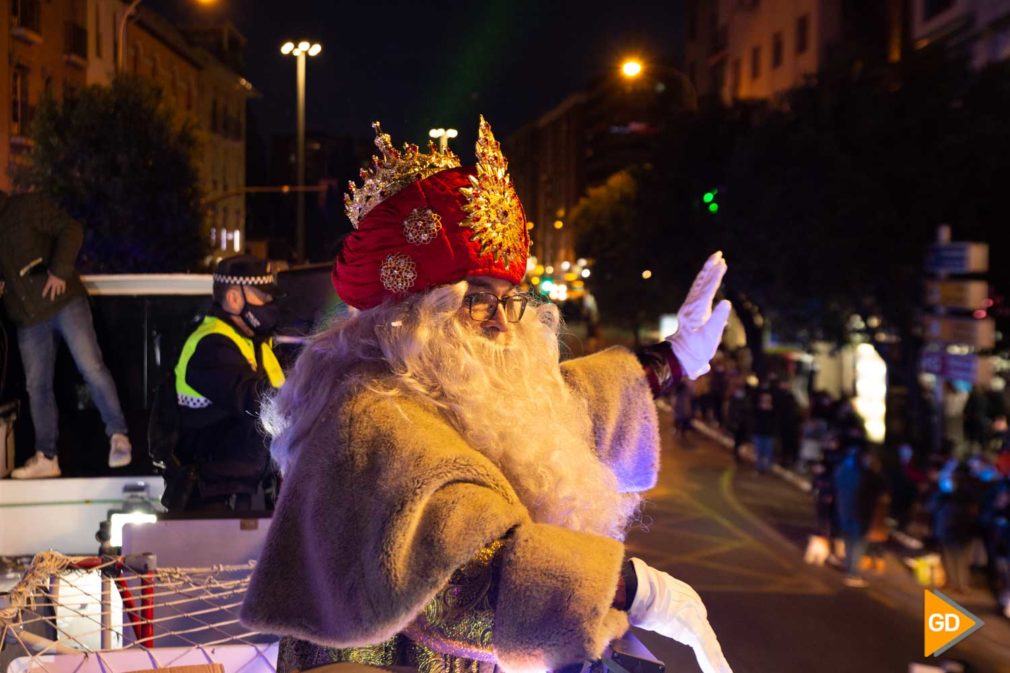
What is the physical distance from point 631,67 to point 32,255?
15.6 metres

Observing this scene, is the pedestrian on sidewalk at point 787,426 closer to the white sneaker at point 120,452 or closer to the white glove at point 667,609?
the white sneaker at point 120,452

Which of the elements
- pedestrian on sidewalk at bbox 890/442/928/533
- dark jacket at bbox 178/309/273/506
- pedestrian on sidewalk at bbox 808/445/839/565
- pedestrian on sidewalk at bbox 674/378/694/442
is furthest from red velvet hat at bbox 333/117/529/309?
pedestrian on sidewalk at bbox 674/378/694/442

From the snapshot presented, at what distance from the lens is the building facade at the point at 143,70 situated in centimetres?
2578

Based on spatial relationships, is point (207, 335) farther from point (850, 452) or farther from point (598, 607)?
point (850, 452)

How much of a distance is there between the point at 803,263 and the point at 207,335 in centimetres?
1771

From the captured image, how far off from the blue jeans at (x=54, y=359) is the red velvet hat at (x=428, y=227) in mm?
3323

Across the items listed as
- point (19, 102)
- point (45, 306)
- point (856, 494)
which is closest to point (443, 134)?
point (45, 306)

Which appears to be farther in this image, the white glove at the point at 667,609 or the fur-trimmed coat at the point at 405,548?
the white glove at the point at 667,609

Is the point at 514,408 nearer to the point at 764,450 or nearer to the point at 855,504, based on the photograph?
the point at 855,504

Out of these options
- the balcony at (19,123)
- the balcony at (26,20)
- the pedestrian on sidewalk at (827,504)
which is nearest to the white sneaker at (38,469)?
the pedestrian on sidewalk at (827,504)

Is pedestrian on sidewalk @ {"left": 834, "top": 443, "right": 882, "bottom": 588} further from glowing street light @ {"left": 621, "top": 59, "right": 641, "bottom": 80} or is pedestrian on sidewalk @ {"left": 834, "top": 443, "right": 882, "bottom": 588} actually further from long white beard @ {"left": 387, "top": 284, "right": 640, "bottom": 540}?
long white beard @ {"left": 387, "top": 284, "right": 640, "bottom": 540}

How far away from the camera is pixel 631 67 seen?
758 inches

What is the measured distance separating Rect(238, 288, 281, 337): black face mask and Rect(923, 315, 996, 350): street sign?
1083cm

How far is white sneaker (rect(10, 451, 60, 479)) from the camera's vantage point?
4.80 metres
